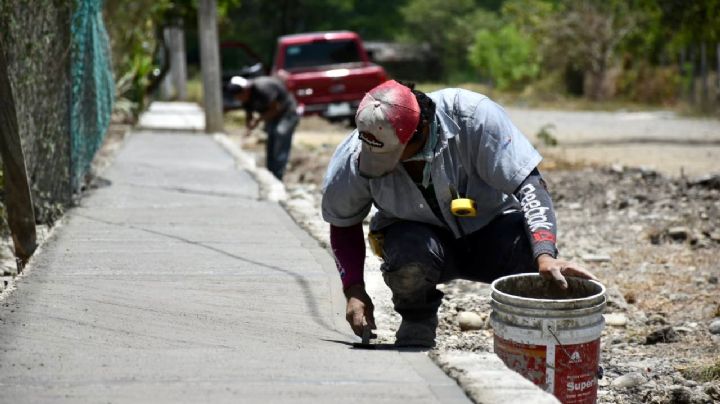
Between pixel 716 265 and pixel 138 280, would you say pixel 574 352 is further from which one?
pixel 716 265

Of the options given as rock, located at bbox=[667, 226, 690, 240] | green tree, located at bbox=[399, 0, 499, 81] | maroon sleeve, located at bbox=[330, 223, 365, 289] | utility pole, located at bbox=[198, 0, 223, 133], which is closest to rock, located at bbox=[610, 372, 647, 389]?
maroon sleeve, located at bbox=[330, 223, 365, 289]

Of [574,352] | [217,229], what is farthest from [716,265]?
[574,352]

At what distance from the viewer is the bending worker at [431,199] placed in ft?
13.7

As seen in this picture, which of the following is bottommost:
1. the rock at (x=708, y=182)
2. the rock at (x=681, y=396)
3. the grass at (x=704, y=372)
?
the rock at (x=708, y=182)

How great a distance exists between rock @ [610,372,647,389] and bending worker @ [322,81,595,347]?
724 mm

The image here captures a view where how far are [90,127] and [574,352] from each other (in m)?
6.36

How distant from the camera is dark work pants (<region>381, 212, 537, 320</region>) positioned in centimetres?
456

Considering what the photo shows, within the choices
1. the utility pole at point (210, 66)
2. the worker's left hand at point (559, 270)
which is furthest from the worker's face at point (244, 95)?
the worker's left hand at point (559, 270)

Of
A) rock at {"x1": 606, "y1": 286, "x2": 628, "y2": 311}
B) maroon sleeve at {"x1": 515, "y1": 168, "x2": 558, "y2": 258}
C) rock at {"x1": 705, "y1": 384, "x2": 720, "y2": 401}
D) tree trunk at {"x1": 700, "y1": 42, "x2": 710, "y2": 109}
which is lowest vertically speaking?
tree trunk at {"x1": 700, "y1": 42, "x2": 710, "y2": 109}

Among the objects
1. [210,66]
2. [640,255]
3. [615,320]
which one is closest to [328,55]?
[210,66]

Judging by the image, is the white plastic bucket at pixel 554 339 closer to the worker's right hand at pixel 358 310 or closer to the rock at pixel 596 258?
the worker's right hand at pixel 358 310

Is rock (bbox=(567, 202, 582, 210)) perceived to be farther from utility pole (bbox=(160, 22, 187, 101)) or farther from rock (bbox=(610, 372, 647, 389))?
utility pole (bbox=(160, 22, 187, 101))

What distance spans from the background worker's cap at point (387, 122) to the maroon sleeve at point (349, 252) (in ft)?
1.79

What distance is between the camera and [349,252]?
184 inches
